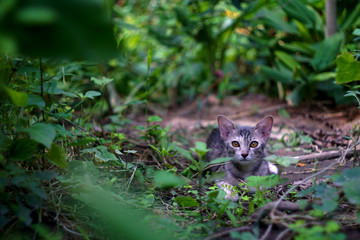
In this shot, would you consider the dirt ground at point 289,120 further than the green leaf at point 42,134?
Yes

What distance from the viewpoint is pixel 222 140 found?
3285 mm

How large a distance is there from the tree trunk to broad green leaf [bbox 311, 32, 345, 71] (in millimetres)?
204

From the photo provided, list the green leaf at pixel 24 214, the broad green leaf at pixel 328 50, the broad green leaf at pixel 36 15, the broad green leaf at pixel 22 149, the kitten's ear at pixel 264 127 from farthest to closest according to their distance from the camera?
the broad green leaf at pixel 328 50, the kitten's ear at pixel 264 127, the broad green leaf at pixel 22 149, the green leaf at pixel 24 214, the broad green leaf at pixel 36 15

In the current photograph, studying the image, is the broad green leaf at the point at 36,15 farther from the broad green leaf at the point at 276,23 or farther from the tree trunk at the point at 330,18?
the broad green leaf at the point at 276,23

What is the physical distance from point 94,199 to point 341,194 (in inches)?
53.4

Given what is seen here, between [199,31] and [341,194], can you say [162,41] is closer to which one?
[199,31]

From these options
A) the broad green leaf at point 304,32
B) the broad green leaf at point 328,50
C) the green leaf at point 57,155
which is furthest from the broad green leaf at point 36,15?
the broad green leaf at point 304,32

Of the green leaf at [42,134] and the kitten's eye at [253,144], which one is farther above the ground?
the green leaf at [42,134]

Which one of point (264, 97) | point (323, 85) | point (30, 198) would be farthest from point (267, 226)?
point (264, 97)

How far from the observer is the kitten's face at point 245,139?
9.04 feet

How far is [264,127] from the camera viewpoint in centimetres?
295

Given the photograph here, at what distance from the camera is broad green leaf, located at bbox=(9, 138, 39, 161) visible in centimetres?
158

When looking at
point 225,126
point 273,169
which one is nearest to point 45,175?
point 225,126

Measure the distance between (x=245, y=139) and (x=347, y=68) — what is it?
110 cm
